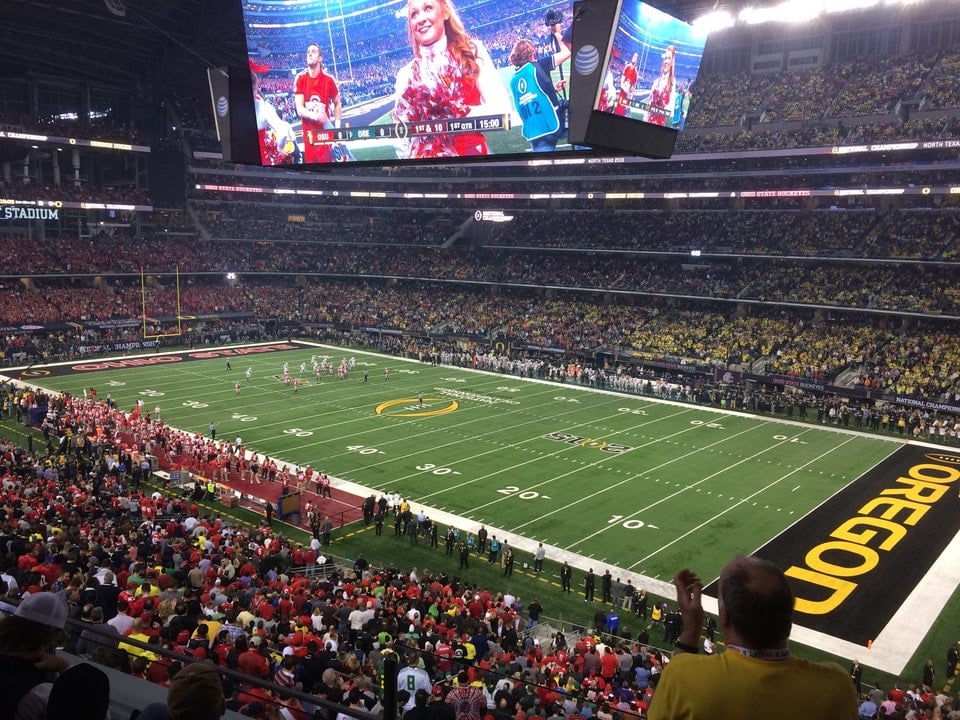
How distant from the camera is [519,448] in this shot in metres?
31.3

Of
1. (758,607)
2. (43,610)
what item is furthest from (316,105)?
(758,607)

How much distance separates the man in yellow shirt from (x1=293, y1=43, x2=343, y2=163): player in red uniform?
20.0 metres

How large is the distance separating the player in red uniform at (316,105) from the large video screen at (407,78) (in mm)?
28

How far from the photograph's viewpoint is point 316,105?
21016 millimetres

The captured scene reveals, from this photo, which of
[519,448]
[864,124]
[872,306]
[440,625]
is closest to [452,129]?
[440,625]

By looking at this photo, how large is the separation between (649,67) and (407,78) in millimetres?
6159

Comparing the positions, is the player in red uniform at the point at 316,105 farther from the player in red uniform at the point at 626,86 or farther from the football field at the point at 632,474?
the football field at the point at 632,474

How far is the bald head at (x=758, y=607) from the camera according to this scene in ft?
Result: 8.52

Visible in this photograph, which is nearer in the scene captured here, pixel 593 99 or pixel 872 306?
pixel 593 99

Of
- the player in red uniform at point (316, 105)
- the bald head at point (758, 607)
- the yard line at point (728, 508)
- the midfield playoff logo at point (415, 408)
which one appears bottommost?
the yard line at point (728, 508)

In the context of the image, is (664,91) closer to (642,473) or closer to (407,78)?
(407,78)

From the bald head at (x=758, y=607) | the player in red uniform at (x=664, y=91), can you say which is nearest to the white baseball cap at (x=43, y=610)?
the bald head at (x=758, y=607)

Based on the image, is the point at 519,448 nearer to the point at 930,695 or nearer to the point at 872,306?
the point at 930,695

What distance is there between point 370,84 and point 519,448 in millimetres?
16288
